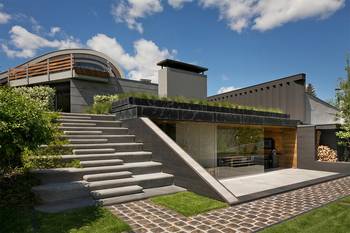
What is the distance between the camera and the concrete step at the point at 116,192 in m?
5.20

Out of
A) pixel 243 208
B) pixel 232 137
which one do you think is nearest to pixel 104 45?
pixel 232 137

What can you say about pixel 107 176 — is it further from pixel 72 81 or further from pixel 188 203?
pixel 72 81

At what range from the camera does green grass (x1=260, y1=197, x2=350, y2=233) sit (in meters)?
3.98

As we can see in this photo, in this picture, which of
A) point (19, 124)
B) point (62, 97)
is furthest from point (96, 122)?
point (62, 97)

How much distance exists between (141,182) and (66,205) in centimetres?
190

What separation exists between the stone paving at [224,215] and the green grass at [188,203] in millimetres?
156

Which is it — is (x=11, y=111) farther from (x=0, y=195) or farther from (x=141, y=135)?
(x=141, y=135)

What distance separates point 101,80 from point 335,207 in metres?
13.2

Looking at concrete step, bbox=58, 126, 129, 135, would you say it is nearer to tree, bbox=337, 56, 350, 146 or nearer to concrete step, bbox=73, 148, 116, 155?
concrete step, bbox=73, 148, 116, 155

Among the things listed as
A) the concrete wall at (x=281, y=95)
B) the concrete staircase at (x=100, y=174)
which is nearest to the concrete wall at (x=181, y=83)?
the concrete wall at (x=281, y=95)

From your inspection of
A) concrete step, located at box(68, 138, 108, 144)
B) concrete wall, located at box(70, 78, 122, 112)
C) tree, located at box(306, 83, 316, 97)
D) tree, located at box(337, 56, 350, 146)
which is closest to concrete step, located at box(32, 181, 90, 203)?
concrete step, located at box(68, 138, 108, 144)

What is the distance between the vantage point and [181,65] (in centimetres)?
1470

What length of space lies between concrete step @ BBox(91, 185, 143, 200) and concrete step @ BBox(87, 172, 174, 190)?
11cm

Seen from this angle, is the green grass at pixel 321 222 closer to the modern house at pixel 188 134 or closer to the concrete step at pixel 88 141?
the modern house at pixel 188 134
